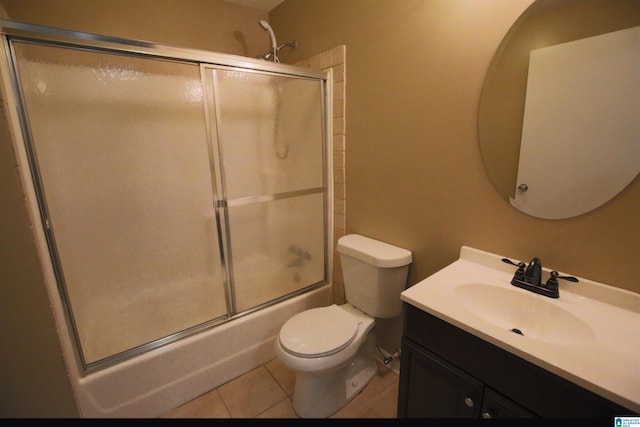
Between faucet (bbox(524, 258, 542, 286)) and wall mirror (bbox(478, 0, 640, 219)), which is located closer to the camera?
wall mirror (bbox(478, 0, 640, 219))

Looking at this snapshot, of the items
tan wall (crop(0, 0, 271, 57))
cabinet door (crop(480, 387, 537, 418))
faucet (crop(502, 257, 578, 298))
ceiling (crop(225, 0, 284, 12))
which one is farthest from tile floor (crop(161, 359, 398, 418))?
ceiling (crop(225, 0, 284, 12))

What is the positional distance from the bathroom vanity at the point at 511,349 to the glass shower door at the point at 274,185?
1.07m

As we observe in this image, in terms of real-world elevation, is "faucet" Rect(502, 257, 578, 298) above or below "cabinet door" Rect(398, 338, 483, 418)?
above

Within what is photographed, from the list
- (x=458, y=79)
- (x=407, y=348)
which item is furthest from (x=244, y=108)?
(x=407, y=348)

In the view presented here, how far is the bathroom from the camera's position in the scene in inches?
36.9

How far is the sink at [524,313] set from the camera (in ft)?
3.01

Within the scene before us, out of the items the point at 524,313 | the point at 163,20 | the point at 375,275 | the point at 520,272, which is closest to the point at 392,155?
the point at 375,275

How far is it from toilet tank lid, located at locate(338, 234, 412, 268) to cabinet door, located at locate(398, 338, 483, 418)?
1.40 ft

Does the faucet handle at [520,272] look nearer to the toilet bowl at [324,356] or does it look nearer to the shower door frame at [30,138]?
the toilet bowl at [324,356]

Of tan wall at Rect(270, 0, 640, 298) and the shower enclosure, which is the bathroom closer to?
tan wall at Rect(270, 0, 640, 298)

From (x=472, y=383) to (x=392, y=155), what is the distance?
1051mm

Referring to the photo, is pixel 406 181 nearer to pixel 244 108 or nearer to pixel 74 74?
pixel 244 108

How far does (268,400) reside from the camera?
155cm

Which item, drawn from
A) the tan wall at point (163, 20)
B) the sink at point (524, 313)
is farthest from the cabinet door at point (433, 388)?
the tan wall at point (163, 20)
